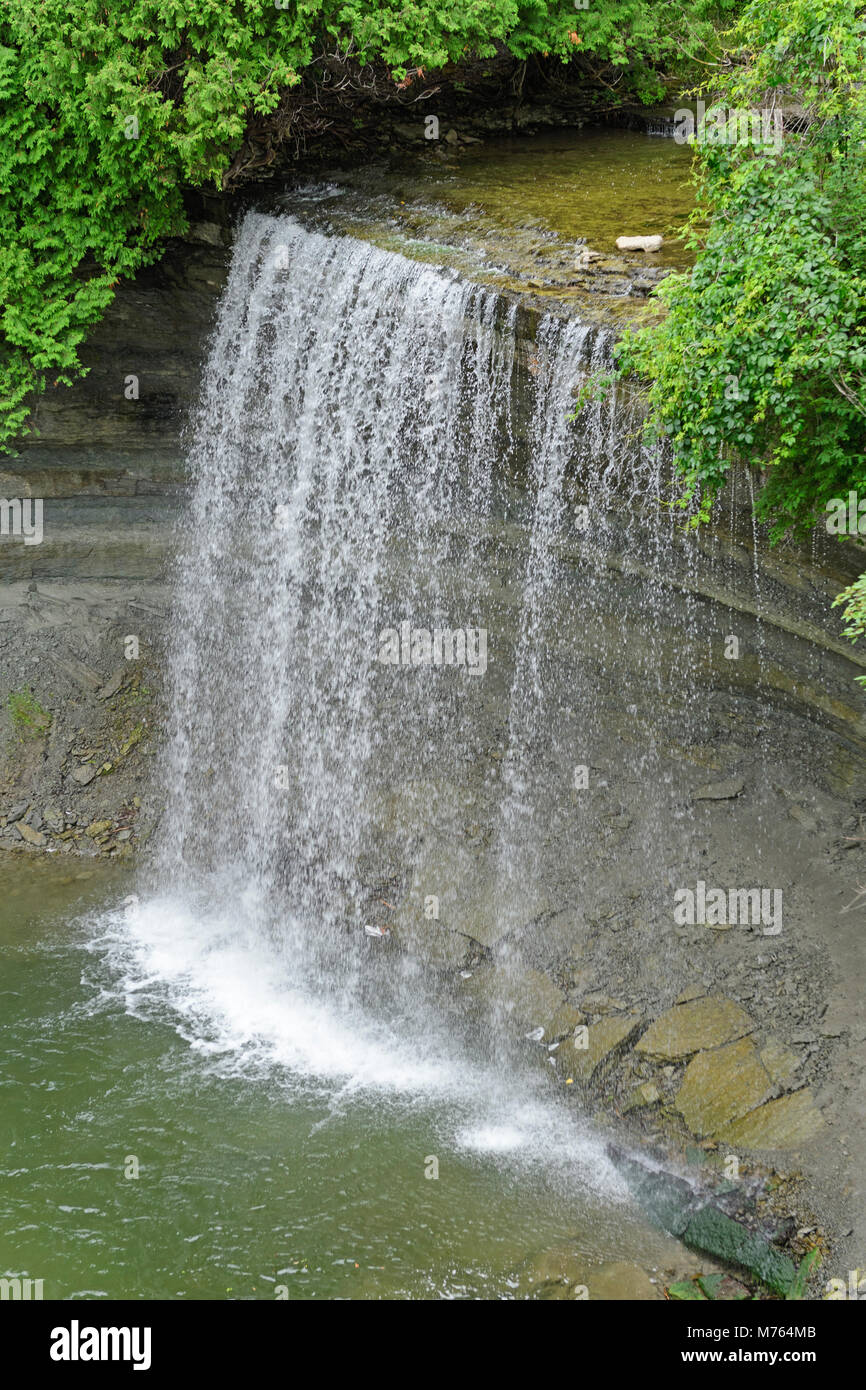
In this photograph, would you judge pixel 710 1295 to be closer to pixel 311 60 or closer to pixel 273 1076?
pixel 273 1076

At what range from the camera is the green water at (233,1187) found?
6875mm

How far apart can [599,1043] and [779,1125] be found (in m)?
1.45

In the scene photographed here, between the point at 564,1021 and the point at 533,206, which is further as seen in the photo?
the point at 533,206

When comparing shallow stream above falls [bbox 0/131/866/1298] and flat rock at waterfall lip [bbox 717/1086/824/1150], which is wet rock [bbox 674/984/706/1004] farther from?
flat rock at waterfall lip [bbox 717/1086/824/1150]

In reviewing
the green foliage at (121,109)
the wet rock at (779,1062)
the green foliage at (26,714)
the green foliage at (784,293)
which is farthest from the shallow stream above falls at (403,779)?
the green foliage at (784,293)

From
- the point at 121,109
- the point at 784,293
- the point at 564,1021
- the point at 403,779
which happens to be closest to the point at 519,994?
the point at 564,1021

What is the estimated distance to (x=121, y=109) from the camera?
31.5 feet

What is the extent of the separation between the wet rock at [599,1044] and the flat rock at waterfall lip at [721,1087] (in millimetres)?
562

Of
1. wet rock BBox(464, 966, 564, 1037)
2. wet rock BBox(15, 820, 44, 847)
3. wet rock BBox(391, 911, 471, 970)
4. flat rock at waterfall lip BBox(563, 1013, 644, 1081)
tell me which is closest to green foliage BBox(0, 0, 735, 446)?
wet rock BBox(15, 820, 44, 847)

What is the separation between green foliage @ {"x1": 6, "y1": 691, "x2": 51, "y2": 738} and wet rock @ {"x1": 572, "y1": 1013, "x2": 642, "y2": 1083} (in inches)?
259

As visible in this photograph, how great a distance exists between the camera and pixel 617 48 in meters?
12.0

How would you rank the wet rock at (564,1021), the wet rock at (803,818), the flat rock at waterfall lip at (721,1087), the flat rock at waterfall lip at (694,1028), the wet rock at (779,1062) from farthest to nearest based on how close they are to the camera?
the wet rock at (803,818) → the wet rock at (564,1021) → the flat rock at waterfall lip at (694,1028) → the wet rock at (779,1062) → the flat rock at waterfall lip at (721,1087)

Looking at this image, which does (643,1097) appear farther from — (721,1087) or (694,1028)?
(694,1028)

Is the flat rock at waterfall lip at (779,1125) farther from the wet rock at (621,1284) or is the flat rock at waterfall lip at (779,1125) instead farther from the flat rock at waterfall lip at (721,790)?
the flat rock at waterfall lip at (721,790)
